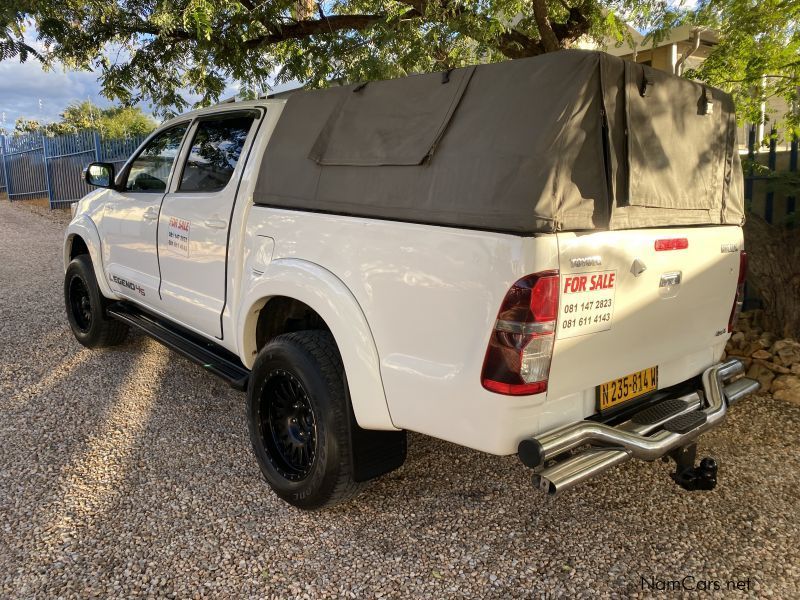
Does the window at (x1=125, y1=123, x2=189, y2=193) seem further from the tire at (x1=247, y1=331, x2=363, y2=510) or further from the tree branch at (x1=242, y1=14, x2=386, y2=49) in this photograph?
the tree branch at (x1=242, y1=14, x2=386, y2=49)

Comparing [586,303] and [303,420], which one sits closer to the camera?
[586,303]

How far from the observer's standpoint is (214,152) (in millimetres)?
3809

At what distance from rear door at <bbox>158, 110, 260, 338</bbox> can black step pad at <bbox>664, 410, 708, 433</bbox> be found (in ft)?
7.95

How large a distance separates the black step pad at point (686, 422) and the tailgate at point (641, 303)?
0.19m

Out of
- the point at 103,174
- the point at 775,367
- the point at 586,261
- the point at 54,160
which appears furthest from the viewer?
the point at 54,160

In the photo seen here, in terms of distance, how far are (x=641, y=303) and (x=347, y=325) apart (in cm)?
124

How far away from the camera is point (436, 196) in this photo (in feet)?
7.90

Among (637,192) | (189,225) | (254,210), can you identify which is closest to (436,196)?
(637,192)

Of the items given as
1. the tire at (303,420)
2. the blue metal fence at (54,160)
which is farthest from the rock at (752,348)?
the blue metal fence at (54,160)

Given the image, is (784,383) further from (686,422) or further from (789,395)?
(686,422)

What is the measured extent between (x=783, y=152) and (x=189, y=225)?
4951mm

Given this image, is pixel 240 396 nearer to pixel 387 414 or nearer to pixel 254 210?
pixel 254 210

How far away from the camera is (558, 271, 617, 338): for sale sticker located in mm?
2199

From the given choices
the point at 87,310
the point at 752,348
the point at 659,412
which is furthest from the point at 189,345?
the point at 752,348
